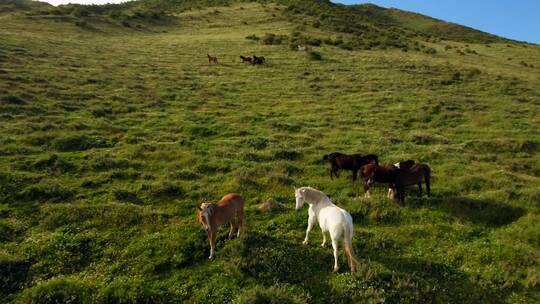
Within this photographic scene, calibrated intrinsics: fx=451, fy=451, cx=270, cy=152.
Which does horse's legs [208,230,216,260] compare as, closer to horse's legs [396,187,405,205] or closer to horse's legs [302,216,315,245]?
horse's legs [302,216,315,245]

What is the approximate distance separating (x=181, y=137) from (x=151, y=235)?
1057 cm

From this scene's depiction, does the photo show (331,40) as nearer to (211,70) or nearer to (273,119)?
(211,70)

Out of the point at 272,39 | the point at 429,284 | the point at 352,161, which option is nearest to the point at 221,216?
the point at 429,284

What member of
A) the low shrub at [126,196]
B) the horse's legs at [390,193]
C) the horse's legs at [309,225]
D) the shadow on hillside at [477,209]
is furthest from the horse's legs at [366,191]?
the low shrub at [126,196]

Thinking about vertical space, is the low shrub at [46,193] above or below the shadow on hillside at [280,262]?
below

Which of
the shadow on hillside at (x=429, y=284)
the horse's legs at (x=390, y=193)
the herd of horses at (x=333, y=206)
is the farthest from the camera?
the horse's legs at (x=390, y=193)

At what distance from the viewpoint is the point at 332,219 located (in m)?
11.1

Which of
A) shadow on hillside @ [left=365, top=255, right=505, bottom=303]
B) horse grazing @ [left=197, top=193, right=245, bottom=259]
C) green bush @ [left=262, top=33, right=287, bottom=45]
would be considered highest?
green bush @ [left=262, top=33, right=287, bottom=45]

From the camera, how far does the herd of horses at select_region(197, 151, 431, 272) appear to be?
11.0 m

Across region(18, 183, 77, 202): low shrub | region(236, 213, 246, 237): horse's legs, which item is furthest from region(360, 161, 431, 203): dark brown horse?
region(18, 183, 77, 202): low shrub

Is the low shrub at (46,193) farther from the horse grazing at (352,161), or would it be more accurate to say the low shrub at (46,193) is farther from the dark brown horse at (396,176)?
the dark brown horse at (396,176)

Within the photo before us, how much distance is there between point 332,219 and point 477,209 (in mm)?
6784

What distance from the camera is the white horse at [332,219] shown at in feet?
35.6

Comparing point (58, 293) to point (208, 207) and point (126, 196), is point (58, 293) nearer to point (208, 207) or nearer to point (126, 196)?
point (208, 207)
